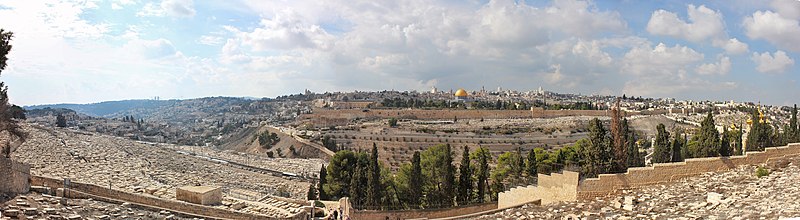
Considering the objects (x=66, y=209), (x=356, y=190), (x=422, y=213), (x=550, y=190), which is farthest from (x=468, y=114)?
(x=66, y=209)

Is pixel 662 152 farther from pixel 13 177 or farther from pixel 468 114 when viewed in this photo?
pixel 468 114

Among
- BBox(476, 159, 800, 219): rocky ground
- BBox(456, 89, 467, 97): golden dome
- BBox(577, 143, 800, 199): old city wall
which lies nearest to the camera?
BBox(476, 159, 800, 219): rocky ground

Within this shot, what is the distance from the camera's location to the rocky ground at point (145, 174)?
18.3 metres

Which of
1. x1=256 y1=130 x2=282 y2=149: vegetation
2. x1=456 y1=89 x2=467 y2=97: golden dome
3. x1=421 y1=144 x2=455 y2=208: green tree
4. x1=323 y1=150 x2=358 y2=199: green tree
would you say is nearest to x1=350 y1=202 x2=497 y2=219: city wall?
x1=421 y1=144 x2=455 y2=208: green tree

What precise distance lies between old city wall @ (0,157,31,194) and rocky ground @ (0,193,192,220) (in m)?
0.32

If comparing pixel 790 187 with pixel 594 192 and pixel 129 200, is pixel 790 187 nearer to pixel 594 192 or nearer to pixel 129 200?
pixel 594 192

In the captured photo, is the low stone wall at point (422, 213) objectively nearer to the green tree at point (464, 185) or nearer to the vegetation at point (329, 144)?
the green tree at point (464, 185)

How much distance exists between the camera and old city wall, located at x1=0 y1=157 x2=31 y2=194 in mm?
12367

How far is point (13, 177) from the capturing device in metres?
12.7

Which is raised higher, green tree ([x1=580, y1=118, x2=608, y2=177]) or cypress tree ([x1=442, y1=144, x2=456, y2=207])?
green tree ([x1=580, y1=118, x2=608, y2=177])

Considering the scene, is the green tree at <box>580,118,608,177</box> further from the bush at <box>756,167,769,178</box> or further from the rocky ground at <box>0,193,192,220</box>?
the rocky ground at <box>0,193,192,220</box>

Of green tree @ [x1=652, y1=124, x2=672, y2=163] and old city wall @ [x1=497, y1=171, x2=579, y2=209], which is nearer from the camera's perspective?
old city wall @ [x1=497, y1=171, x2=579, y2=209]

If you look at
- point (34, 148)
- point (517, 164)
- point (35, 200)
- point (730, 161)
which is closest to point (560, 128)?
point (517, 164)

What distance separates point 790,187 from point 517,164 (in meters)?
14.2
